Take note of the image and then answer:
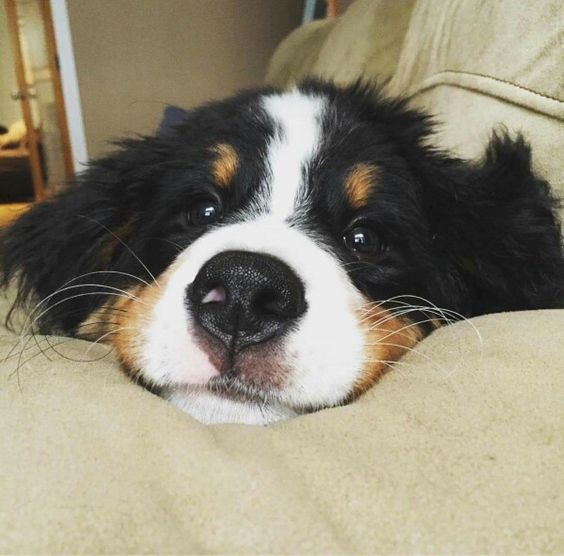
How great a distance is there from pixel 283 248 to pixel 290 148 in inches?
11.7

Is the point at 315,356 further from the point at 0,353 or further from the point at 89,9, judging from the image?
the point at 89,9

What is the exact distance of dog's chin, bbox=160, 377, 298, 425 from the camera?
89cm

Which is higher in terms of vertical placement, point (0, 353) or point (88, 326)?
point (0, 353)

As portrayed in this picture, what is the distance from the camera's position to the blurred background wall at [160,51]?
488 cm

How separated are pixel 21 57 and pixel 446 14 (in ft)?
16.0

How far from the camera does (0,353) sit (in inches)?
38.4

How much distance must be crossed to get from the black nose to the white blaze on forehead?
0.95 ft

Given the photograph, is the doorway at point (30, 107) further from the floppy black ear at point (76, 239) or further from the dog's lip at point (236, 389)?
the dog's lip at point (236, 389)

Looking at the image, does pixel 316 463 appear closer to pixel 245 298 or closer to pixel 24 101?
pixel 245 298

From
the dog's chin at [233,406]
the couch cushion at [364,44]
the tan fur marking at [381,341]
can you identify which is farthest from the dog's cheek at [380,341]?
the couch cushion at [364,44]

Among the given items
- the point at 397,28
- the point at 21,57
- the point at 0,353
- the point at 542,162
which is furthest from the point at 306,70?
the point at 21,57

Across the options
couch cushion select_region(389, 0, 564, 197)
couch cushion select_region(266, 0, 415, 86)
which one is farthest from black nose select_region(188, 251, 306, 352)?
couch cushion select_region(266, 0, 415, 86)

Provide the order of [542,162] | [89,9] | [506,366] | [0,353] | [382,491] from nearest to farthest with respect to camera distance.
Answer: [382,491] → [506,366] → [0,353] → [542,162] → [89,9]

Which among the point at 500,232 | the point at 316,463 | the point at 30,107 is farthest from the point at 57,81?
the point at 316,463
